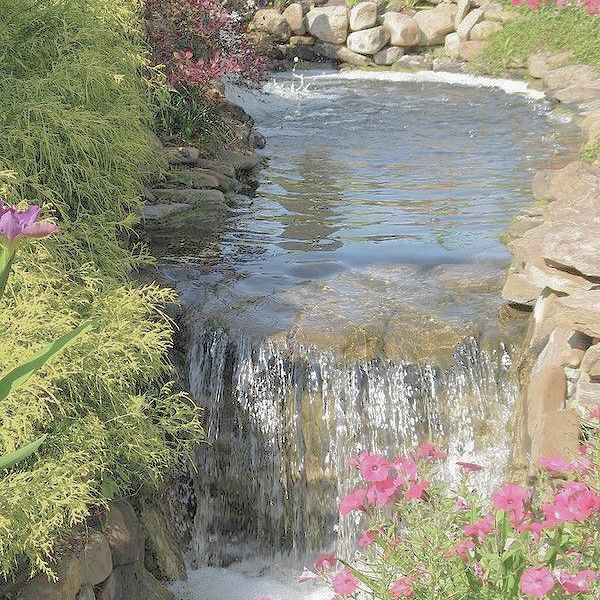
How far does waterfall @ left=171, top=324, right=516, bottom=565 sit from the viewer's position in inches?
223

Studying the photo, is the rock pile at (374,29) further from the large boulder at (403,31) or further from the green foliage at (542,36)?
the green foliage at (542,36)

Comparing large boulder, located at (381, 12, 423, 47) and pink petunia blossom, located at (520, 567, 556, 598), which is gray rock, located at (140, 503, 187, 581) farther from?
large boulder, located at (381, 12, 423, 47)

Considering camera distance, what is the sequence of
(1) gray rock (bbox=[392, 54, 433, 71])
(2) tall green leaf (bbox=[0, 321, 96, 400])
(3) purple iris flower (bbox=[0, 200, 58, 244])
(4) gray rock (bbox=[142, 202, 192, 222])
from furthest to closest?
(1) gray rock (bbox=[392, 54, 433, 71])
(4) gray rock (bbox=[142, 202, 192, 222])
(2) tall green leaf (bbox=[0, 321, 96, 400])
(3) purple iris flower (bbox=[0, 200, 58, 244])

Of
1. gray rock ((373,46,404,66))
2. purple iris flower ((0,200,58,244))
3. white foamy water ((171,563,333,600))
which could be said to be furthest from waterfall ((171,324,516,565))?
gray rock ((373,46,404,66))

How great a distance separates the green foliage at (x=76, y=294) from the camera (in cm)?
399

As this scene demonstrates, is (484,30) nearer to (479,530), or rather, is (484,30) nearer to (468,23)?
(468,23)

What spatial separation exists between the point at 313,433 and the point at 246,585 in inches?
38.3

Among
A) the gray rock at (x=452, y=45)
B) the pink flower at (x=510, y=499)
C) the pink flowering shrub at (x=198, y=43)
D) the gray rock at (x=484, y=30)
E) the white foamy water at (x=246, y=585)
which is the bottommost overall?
the white foamy water at (x=246, y=585)

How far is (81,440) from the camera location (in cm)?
420

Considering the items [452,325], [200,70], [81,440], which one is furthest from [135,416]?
[200,70]

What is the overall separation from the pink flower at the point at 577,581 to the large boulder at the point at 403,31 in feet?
57.0

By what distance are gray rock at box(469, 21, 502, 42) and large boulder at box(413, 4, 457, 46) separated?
852mm

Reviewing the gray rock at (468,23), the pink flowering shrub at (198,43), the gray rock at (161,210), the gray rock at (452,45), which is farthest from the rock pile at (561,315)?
the gray rock at (468,23)

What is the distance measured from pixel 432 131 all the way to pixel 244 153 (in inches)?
131
